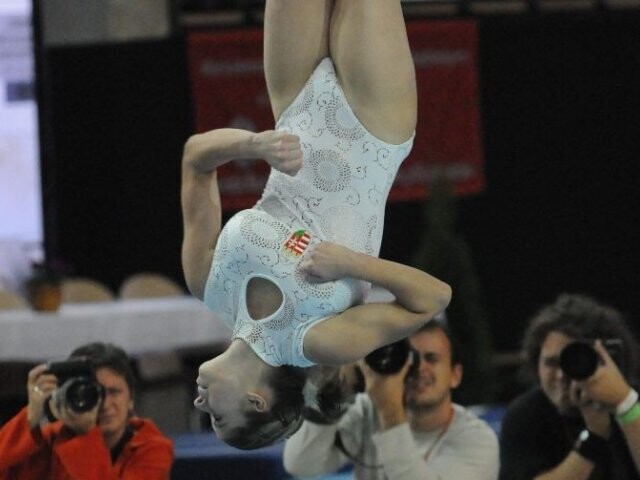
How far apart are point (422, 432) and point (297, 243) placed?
968 mm

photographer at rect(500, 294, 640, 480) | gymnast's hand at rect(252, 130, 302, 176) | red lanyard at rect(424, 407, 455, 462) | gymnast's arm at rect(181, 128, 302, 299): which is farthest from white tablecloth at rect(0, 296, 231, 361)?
gymnast's hand at rect(252, 130, 302, 176)

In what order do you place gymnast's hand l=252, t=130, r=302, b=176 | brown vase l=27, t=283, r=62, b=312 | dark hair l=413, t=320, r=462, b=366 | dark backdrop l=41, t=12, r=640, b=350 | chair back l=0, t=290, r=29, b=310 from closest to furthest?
gymnast's hand l=252, t=130, r=302, b=176, dark hair l=413, t=320, r=462, b=366, brown vase l=27, t=283, r=62, b=312, chair back l=0, t=290, r=29, b=310, dark backdrop l=41, t=12, r=640, b=350

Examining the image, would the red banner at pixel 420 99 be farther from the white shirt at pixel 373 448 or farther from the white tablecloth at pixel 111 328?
the white shirt at pixel 373 448

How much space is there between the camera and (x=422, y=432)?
405cm

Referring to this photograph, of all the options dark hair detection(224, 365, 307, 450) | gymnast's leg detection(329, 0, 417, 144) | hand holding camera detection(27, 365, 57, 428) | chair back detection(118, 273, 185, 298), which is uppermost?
gymnast's leg detection(329, 0, 417, 144)

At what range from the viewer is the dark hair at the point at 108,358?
12.9ft

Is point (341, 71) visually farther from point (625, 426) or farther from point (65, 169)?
point (65, 169)

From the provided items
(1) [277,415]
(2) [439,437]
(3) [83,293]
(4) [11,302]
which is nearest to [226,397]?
(1) [277,415]

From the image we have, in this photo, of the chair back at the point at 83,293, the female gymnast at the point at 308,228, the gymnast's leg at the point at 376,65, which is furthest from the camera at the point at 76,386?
the chair back at the point at 83,293

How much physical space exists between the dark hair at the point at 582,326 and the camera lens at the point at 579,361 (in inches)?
9.2

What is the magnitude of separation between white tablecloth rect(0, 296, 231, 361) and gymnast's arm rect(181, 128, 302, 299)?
3386 millimetres

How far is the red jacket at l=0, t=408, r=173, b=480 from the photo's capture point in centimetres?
369

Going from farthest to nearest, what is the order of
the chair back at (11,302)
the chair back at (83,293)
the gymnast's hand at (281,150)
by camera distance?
the chair back at (83,293), the chair back at (11,302), the gymnast's hand at (281,150)

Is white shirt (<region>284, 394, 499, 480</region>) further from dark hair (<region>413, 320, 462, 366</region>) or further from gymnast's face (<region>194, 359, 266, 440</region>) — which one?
gymnast's face (<region>194, 359, 266, 440</region>)
